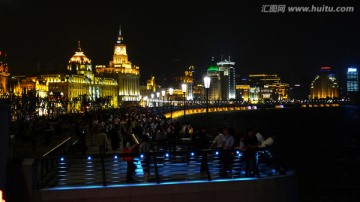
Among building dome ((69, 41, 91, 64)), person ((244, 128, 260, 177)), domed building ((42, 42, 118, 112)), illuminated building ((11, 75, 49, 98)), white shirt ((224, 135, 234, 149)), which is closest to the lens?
person ((244, 128, 260, 177))

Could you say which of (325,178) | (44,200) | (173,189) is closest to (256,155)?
(173,189)

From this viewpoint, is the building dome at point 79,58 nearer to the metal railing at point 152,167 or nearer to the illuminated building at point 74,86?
the illuminated building at point 74,86

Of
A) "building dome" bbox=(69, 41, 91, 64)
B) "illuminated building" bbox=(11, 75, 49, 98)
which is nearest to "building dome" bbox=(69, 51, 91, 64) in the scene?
"building dome" bbox=(69, 41, 91, 64)

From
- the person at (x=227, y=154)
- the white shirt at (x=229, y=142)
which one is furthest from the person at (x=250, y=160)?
the white shirt at (x=229, y=142)

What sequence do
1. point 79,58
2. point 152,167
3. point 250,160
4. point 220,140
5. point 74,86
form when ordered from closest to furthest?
point 152,167, point 250,160, point 220,140, point 74,86, point 79,58

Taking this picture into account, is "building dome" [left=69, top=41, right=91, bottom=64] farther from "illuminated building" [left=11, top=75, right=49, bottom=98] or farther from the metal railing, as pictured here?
the metal railing

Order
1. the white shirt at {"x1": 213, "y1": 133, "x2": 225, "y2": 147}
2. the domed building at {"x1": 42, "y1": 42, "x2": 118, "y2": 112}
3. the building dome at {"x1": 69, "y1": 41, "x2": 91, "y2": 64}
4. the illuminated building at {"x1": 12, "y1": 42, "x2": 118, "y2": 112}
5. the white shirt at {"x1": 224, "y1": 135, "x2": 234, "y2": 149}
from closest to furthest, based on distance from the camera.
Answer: the white shirt at {"x1": 224, "y1": 135, "x2": 234, "y2": 149} → the white shirt at {"x1": 213, "y1": 133, "x2": 225, "y2": 147} → the illuminated building at {"x1": 12, "y1": 42, "x2": 118, "y2": 112} → the domed building at {"x1": 42, "y1": 42, "x2": 118, "y2": 112} → the building dome at {"x1": 69, "y1": 41, "x2": 91, "y2": 64}

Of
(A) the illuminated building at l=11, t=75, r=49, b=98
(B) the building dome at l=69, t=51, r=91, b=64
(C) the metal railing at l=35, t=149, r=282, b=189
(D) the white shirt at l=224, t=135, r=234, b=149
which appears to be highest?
(B) the building dome at l=69, t=51, r=91, b=64

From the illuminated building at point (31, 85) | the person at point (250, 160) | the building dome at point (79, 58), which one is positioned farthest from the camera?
the building dome at point (79, 58)

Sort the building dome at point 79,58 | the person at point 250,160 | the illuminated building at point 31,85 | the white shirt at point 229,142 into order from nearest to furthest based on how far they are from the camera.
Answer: the person at point 250,160 < the white shirt at point 229,142 < the illuminated building at point 31,85 < the building dome at point 79,58

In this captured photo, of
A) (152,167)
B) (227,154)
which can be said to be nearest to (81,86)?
(227,154)

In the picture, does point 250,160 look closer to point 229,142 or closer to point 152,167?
point 229,142

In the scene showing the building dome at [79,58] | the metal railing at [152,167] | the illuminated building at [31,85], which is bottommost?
the metal railing at [152,167]

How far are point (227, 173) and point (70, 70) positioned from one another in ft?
550
